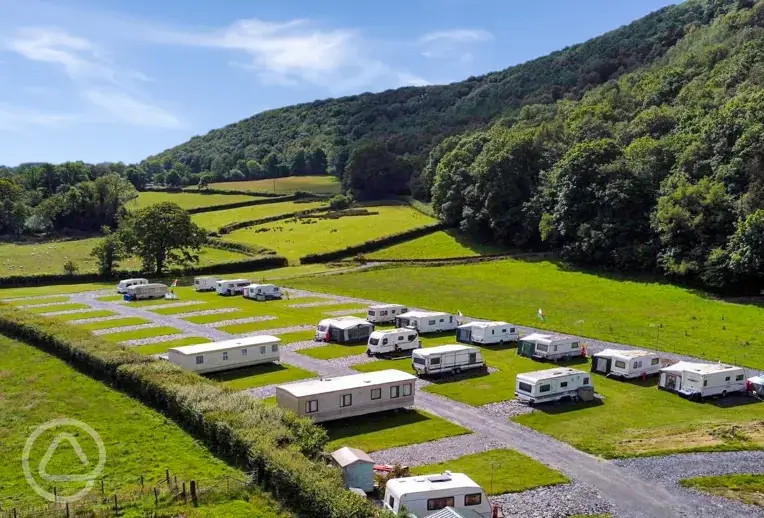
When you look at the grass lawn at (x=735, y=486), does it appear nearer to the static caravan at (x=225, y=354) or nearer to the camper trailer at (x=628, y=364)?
the camper trailer at (x=628, y=364)

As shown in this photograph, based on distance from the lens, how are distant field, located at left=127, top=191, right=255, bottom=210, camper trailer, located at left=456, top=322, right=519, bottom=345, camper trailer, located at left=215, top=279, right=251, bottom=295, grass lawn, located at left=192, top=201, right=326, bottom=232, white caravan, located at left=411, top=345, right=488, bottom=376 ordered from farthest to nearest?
distant field, located at left=127, top=191, right=255, bottom=210
grass lawn, located at left=192, top=201, right=326, bottom=232
camper trailer, located at left=215, top=279, right=251, bottom=295
camper trailer, located at left=456, top=322, right=519, bottom=345
white caravan, located at left=411, top=345, right=488, bottom=376

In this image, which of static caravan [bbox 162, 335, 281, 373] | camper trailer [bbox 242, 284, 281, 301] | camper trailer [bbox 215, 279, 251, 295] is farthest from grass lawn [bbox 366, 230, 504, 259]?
static caravan [bbox 162, 335, 281, 373]

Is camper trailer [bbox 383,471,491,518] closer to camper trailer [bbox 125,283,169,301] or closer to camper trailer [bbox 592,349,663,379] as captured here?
camper trailer [bbox 592,349,663,379]

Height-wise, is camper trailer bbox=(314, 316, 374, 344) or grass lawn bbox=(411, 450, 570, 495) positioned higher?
camper trailer bbox=(314, 316, 374, 344)

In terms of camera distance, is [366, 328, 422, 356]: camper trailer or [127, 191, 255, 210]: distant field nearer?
[366, 328, 422, 356]: camper trailer

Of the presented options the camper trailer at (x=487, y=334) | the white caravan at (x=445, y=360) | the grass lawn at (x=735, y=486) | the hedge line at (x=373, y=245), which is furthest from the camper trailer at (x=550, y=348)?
the hedge line at (x=373, y=245)

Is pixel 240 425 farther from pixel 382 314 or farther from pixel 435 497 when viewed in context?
pixel 382 314
